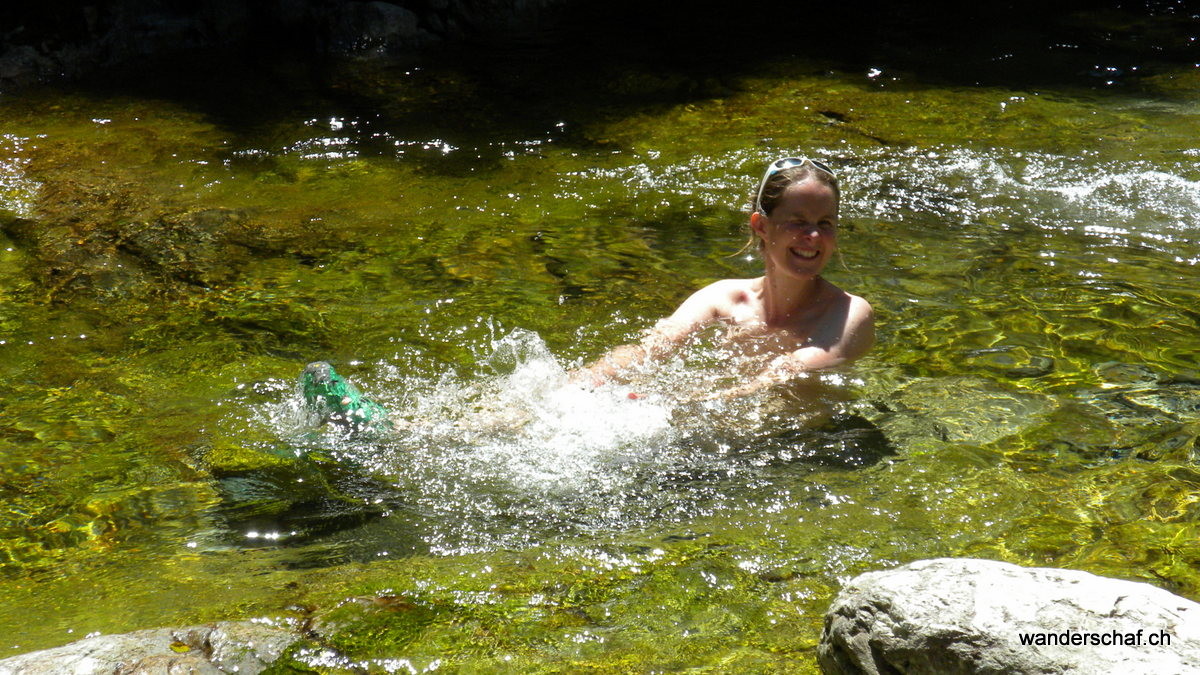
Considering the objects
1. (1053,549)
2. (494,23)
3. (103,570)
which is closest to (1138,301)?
(1053,549)

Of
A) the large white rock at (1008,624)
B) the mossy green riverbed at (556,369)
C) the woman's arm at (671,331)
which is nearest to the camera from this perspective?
the large white rock at (1008,624)

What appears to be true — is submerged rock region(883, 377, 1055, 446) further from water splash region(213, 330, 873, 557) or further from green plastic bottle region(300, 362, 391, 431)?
green plastic bottle region(300, 362, 391, 431)

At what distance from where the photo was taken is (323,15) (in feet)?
30.7

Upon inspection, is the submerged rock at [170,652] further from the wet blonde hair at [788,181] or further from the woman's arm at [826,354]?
the wet blonde hair at [788,181]

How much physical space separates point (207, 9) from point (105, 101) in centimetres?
181

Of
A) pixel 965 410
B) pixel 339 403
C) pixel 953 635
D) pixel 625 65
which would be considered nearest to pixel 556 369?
pixel 339 403

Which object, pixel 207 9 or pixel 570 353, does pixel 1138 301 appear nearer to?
pixel 570 353

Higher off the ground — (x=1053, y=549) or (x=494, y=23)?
(x=494, y=23)

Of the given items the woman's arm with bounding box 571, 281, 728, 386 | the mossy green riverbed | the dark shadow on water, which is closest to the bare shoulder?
the mossy green riverbed

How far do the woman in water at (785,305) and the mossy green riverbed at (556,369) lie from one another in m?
0.14

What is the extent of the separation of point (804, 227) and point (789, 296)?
0.36m

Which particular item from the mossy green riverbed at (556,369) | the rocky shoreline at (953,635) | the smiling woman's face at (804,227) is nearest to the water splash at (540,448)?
the mossy green riverbed at (556,369)

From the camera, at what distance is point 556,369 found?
4.29 meters

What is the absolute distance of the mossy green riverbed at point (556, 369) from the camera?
9.55 feet
